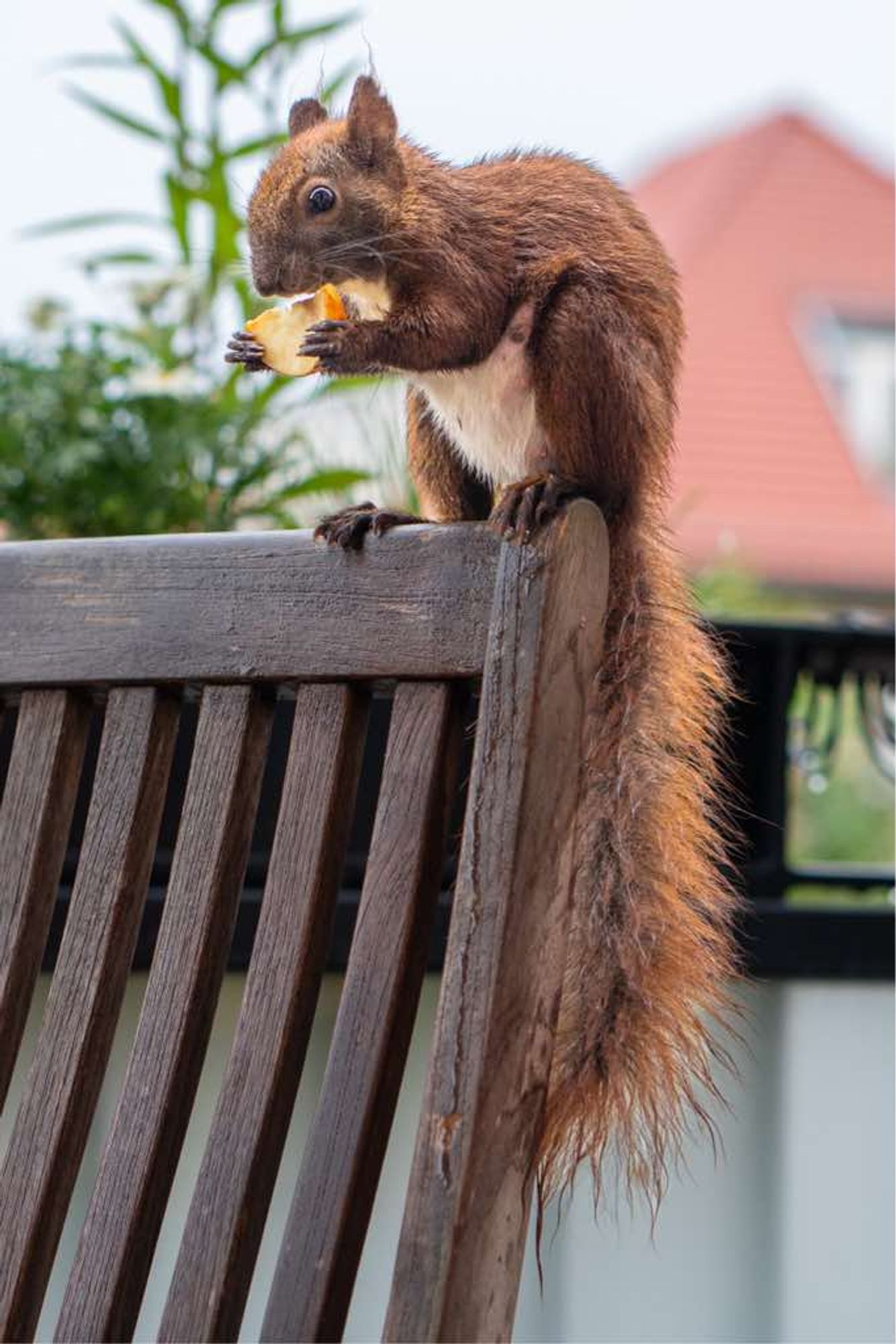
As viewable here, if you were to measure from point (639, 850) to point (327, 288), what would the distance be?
346mm

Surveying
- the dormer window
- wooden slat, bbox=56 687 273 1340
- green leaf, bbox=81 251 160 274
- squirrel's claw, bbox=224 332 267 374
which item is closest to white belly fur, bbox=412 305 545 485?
squirrel's claw, bbox=224 332 267 374

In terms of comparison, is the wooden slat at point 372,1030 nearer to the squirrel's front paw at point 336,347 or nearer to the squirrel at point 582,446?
the squirrel at point 582,446

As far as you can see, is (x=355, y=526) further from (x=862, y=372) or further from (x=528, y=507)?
(x=862, y=372)

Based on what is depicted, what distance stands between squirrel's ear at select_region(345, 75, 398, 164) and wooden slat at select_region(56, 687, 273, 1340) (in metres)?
0.35

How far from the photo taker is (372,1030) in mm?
608

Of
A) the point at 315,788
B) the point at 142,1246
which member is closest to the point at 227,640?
the point at 315,788

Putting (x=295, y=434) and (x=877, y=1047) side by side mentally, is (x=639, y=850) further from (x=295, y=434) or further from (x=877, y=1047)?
(x=295, y=434)

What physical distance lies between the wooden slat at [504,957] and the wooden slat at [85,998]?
0.55 feet

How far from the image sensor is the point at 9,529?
1619mm

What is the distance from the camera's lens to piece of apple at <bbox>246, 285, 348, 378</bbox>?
82 cm

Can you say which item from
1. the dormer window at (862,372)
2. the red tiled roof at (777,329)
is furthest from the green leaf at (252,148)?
the dormer window at (862,372)

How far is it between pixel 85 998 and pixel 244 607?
0.52 ft

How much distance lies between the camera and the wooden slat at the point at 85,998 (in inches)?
26.7

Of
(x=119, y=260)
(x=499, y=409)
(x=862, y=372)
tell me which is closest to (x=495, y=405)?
(x=499, y=409)
